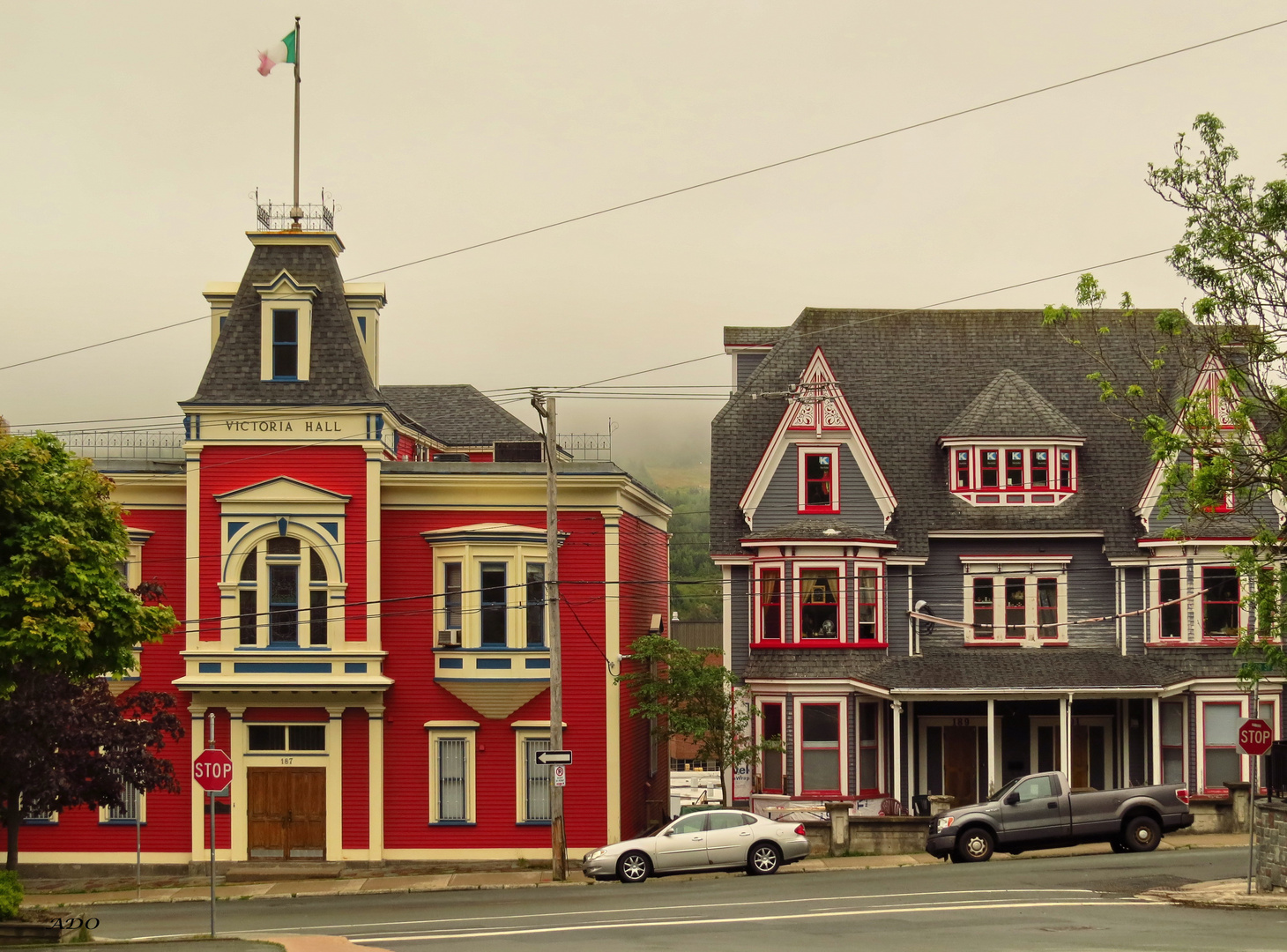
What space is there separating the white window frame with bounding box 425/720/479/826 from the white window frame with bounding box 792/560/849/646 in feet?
28.6

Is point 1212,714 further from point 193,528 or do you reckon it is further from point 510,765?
point 193,528

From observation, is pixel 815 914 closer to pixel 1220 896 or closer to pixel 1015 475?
pixel 1220 896

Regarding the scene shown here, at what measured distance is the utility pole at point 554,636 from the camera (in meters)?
31.1

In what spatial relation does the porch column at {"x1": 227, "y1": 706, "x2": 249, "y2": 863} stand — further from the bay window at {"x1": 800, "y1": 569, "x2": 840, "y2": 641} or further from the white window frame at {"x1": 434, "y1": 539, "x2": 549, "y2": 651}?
the bay window at {"x1": 800, "y1": 569, "x2": 840, "y2": 641}

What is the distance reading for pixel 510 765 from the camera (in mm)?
33875

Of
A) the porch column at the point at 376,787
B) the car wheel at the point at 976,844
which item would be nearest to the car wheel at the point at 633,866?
the car wheel at the point at 976,844

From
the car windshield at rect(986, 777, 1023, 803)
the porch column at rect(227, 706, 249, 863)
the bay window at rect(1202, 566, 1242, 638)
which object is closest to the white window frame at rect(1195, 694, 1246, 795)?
the bay window at rect(1202, 566, 1242, 638)

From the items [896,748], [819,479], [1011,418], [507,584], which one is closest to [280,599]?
[507,584]

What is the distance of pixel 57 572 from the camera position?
24328 mm

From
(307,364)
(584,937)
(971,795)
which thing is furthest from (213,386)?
(971,795)

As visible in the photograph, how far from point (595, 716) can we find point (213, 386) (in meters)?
12.0

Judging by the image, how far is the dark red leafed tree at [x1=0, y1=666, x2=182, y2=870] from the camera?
26578mm

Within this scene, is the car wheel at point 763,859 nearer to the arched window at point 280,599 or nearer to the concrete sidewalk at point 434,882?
the concrete sidewalk at point 434,882

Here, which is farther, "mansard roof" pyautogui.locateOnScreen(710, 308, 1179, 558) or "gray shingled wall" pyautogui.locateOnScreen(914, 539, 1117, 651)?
"mansard roof" pyautogui.locateOnScreen(710, 308, 1179, 558)
